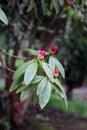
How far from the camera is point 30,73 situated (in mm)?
1961

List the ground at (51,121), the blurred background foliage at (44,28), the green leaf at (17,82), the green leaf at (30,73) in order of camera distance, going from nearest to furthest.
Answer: the green leaf at (30,73)
the green leaf at (17,82)
the blurred background foliage at (44,28)
the ground at (51,121)

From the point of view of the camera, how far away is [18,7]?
4301 millimetres

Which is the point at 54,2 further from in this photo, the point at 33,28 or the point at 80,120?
the point at 80,120

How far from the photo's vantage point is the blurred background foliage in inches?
144

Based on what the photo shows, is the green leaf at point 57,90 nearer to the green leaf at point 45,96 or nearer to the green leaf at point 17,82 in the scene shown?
the green leaf at point 45,96

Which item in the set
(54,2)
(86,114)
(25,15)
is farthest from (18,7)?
(86,114)

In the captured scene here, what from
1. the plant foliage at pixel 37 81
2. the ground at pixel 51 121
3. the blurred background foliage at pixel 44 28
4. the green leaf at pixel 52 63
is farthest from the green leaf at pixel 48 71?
the ground at pixel 51 121

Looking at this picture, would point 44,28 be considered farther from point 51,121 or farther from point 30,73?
point 30,73

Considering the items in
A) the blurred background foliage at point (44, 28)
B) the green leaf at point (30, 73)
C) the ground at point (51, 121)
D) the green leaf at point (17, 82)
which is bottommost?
the ground at point (51, 121)

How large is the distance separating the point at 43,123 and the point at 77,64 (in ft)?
11.2

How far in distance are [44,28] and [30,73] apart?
137 inches

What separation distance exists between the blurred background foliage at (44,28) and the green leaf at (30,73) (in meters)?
0.71

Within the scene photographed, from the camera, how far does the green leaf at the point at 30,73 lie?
6.36 feet

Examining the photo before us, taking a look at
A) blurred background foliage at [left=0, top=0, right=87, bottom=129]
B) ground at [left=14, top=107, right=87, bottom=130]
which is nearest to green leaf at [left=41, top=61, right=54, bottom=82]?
blurred background foliage at [left=0, top=0, right=87, bottom=129]
